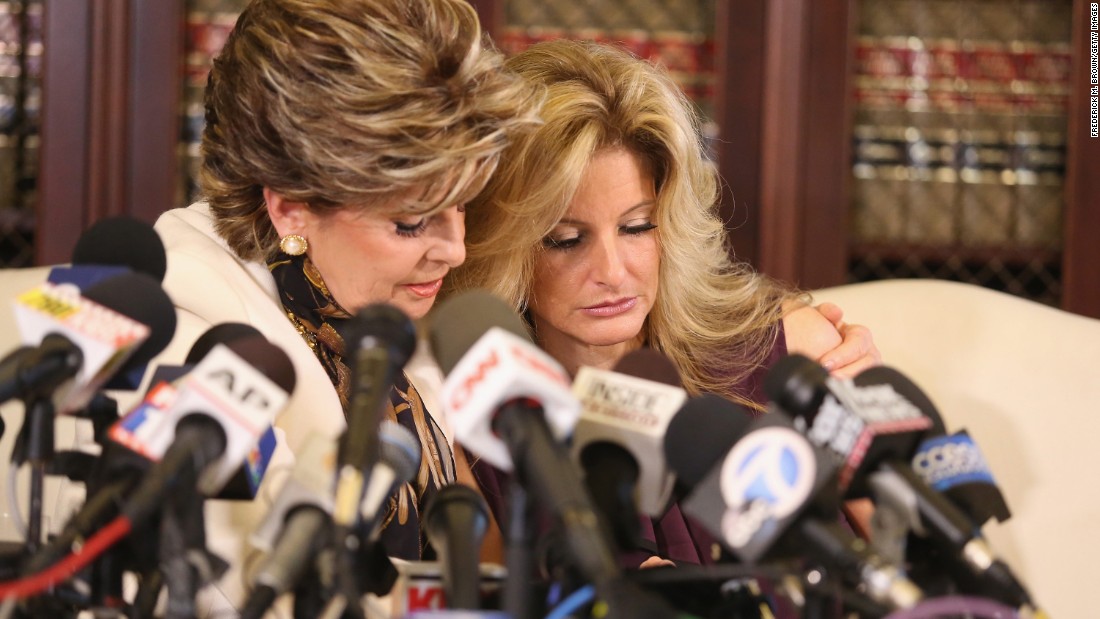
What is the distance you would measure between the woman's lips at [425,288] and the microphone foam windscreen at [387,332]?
29.9 inches

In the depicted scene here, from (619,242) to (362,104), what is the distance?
22.3 inches

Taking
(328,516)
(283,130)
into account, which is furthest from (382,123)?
(328,516)

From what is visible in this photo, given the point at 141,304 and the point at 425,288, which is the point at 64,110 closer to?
the point at 425,288

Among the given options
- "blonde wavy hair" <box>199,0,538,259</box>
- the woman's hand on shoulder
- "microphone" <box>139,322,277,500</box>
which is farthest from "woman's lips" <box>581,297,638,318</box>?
"microphone" <box>139,322,277,500</box>

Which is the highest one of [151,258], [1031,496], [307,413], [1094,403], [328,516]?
[151,258]

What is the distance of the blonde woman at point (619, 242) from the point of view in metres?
1.93

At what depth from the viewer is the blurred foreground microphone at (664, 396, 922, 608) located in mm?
885

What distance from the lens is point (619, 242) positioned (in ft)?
6.40

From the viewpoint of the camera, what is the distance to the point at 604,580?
0.78 metres

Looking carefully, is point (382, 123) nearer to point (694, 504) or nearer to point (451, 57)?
point (451, 57)

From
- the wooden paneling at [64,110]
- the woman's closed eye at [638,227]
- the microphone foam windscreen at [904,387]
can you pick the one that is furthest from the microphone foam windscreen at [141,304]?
the wooden paneling at [64,110]

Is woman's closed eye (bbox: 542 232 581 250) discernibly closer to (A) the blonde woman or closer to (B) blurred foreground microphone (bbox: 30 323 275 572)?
(A) the blonde woman

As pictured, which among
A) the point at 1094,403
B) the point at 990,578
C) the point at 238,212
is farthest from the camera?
the point at 1094,403

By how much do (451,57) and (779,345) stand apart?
86 cm
